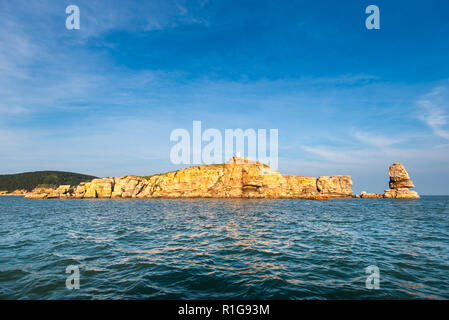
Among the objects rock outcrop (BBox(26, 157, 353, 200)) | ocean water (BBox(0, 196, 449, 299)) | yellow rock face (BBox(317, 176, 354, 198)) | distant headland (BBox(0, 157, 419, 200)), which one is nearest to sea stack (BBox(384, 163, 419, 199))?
distant headland (BBox(0, 157, 419, 200))

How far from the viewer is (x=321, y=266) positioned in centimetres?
1258

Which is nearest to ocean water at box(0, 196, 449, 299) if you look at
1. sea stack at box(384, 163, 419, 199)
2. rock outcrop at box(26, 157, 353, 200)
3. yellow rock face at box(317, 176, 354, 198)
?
rock outcrop at box(26, 157, 353, 200)

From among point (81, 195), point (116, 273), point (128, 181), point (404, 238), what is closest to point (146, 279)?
point (116, 273)

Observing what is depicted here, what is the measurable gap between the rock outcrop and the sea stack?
42519 millimetres

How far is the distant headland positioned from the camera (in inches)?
5094

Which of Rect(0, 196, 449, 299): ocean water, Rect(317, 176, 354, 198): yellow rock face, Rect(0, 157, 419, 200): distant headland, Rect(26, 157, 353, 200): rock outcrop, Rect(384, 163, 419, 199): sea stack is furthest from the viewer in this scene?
Rect(317, 176, 354, 198): yellow rock face

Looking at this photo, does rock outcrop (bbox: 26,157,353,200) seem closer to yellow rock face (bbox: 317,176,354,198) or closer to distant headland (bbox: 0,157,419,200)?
distant headland (bbox: 0,157,419,200)

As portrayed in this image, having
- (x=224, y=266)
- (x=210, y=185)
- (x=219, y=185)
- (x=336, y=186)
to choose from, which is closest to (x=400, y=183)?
(x=336, y=186)

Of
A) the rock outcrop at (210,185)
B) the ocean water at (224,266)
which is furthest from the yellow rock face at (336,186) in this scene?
the ocean water at (224,266)

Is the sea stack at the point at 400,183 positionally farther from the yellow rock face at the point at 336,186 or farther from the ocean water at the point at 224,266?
the ocean water at the point at 224,266

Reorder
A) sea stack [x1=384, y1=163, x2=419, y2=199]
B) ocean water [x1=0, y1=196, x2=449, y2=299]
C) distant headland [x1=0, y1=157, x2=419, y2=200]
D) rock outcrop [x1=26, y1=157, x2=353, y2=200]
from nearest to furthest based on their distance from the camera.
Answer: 1. ocean water [x1=0, y1=196, x2=449, y2=299]
2. rock outcrop [x1=26, y1=157, x2=353, y2=200]
3. distant headland [x1=0, y1=157, x2=419, y2=200]
4. sea stack [x1=384, y1=163, x2=419, y2=199]

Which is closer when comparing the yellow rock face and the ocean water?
the ocean water

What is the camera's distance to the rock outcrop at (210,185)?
12925 centimetres
